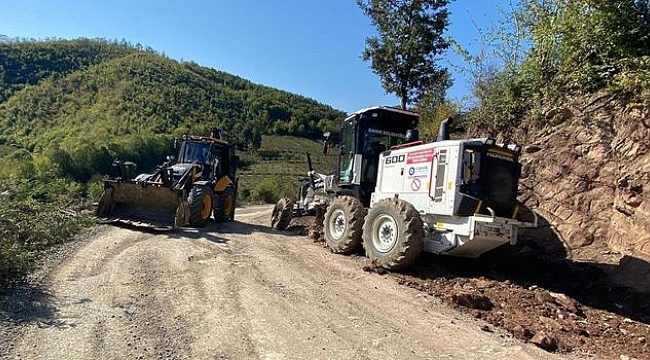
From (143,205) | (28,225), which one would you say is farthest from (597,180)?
(28,225)

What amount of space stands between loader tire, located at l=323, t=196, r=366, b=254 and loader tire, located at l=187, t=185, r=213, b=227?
3693mm

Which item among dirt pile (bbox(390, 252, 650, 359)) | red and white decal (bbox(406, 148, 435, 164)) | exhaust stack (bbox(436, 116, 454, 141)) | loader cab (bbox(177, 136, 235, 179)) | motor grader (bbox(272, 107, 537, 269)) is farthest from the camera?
loader cab (bbox(177, 136, 235, 179))

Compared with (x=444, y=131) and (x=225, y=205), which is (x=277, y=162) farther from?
(x=444, y=131)

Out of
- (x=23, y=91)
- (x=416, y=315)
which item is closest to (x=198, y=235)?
(x=416, y=315)

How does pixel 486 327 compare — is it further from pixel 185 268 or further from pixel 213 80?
pixel 213 80

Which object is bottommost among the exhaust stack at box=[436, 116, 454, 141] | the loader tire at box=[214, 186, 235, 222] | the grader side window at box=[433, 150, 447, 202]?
the loader tire at box=[214, 186, 235, 222]

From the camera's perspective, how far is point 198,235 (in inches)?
416

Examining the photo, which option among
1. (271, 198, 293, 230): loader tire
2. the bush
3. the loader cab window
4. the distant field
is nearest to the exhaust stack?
(271, 198, 293, 230): loader tire

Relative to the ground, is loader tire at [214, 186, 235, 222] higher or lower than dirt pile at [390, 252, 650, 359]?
higher

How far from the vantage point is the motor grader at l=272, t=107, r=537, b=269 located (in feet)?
24.0

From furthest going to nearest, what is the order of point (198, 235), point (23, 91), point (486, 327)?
point (23, 91) < point (198, 235) < point (486, 327)

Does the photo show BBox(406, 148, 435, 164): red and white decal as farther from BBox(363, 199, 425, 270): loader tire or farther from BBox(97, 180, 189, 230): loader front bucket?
BBox(97, 180, 189, 230): loader front bucket

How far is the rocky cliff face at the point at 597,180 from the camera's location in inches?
291

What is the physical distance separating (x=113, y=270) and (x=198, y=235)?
3.70m
